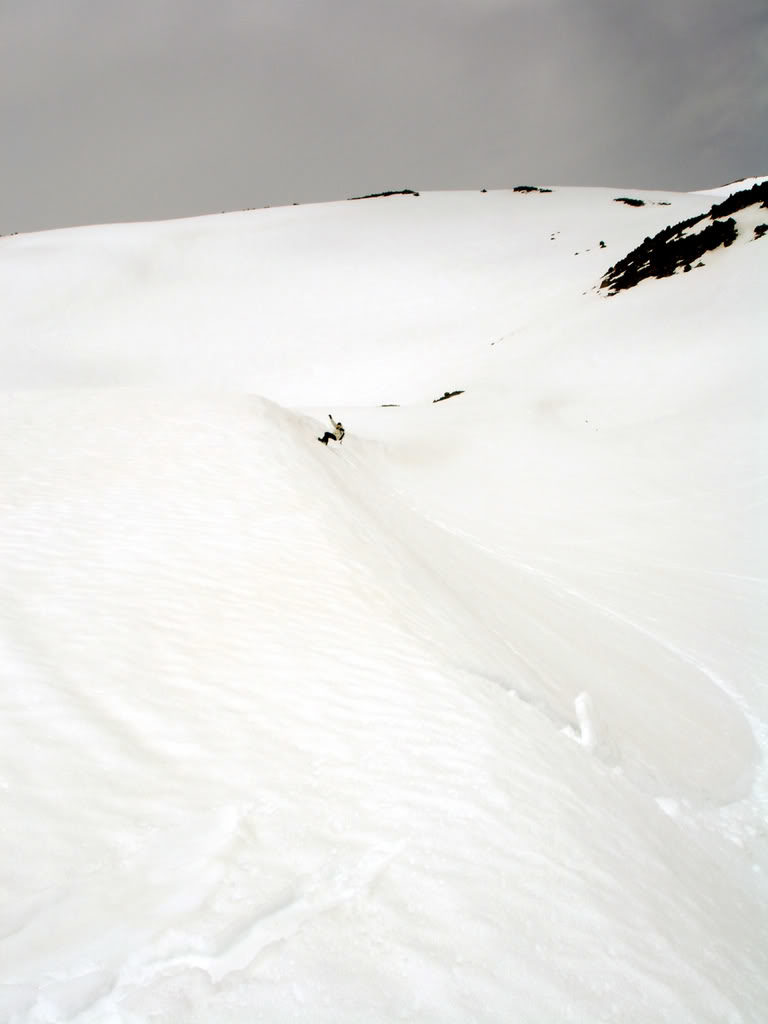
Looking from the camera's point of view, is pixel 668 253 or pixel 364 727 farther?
pixel 668 253

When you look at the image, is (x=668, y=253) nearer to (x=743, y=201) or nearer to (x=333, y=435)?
(x=743, y=201)

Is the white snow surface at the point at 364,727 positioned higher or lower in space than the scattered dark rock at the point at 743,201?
lower

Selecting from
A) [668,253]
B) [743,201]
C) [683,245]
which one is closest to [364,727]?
[668,253]

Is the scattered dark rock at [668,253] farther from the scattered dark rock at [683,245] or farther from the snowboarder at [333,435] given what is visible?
the snowboarder at [333,435]

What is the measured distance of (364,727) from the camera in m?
3.06

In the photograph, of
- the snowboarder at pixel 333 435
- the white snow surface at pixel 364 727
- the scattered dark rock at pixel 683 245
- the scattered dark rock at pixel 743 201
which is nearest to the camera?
the white snow surface at pixel 364 727

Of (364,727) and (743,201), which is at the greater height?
(743,201)

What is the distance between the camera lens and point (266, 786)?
2.53m

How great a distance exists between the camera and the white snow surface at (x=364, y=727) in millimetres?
1858

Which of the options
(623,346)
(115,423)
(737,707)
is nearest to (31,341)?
(115,423)

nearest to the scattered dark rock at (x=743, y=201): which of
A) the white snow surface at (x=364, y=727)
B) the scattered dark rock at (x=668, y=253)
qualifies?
the scattered dark rock at (x=668, y=253)

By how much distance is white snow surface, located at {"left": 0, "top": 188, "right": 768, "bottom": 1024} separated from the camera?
186 cm

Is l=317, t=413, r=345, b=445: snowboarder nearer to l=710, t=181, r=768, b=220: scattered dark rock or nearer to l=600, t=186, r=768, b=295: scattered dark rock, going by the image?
l=600, t=186, r=768, b=295: scattered dark rock

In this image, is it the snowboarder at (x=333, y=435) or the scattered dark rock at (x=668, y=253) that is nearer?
the snowboarder at (x=333, y=435)
